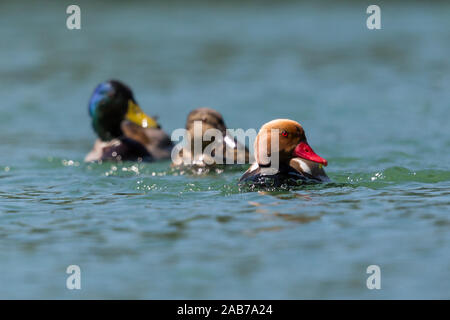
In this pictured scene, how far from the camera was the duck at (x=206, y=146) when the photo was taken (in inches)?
433

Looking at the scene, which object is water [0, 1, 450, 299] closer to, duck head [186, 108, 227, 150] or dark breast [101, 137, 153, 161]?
dark breast [101, 137, 153, 161]

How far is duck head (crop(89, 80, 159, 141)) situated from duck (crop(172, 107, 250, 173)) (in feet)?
5.55

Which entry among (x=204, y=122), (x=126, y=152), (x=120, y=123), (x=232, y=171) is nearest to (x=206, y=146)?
(x=204, y=122)

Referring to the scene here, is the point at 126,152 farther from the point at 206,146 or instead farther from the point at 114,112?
the point at 206,146

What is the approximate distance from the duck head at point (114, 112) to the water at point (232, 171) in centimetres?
80

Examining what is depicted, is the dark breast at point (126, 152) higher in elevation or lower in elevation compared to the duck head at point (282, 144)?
lower

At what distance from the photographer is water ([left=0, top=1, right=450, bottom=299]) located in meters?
6.67

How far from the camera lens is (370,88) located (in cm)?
1822

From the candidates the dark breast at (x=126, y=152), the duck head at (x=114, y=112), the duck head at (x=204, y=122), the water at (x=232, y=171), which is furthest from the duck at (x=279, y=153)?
the duck head at (x=114, y=112)

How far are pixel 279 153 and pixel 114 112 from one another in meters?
4.38

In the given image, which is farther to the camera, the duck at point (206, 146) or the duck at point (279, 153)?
the duck at point (206, 146)

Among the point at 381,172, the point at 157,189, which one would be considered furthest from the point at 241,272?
the point at 381,172

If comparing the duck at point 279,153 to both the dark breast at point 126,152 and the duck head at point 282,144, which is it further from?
the dark breast at point 126,152
